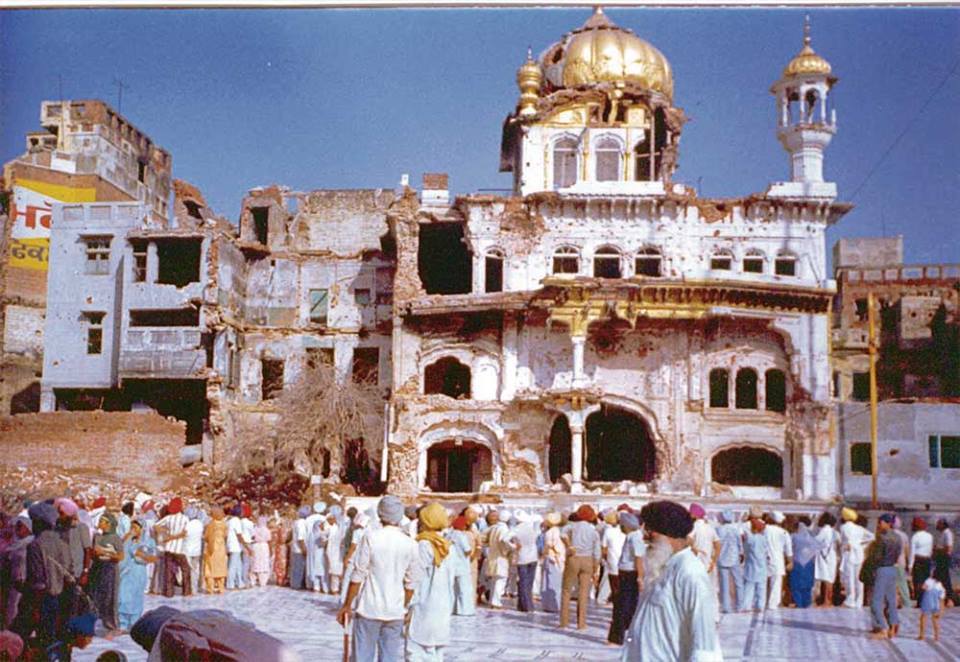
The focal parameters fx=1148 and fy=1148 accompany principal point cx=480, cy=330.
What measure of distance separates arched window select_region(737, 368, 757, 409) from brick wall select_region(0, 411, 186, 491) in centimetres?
802

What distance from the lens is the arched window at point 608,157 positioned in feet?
69.5

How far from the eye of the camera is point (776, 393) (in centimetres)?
1758

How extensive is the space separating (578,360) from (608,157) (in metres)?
5.58

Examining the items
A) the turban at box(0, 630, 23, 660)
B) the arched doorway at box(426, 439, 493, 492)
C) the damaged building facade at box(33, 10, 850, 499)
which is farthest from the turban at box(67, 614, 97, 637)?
the arched doorway at box(426, 439, 493, 492)

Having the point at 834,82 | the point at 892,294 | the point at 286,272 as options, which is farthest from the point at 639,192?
the point at 834,82

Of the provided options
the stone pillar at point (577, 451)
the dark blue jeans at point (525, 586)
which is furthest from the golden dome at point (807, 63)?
the stone pillar at point (577, 451)

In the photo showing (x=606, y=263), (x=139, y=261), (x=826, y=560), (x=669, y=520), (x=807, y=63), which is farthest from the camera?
(x=606, y=263)

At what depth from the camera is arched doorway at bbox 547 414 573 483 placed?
19125mm

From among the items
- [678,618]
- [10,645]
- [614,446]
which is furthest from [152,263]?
[678,618]

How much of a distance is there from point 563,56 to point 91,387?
995 cm

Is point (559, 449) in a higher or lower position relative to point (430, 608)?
higher

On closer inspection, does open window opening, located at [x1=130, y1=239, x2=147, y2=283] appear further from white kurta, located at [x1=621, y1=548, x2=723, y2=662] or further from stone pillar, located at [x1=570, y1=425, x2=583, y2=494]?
white kurta, located at [x1=621, y1=548, x2=723, y2=662]

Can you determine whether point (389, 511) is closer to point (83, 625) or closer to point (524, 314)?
point (83, 625)

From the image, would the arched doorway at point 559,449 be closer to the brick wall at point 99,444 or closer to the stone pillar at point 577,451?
the stone pillar at point 577,451
